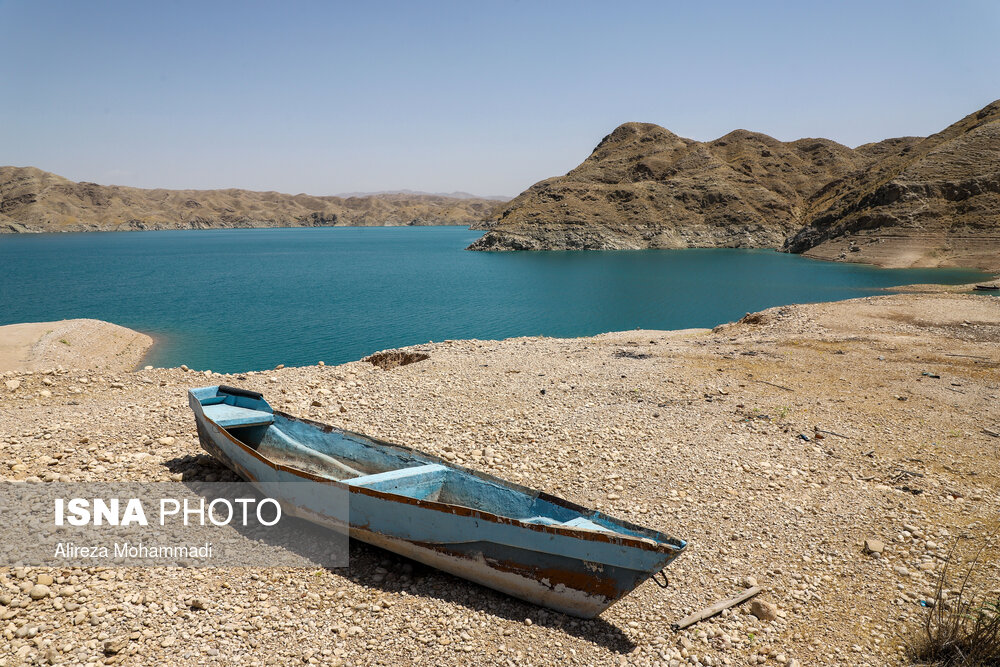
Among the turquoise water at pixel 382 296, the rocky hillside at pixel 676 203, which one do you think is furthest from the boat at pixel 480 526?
the rocky hillside at pixel 676 203

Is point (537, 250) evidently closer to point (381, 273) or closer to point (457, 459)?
point (381, 273)

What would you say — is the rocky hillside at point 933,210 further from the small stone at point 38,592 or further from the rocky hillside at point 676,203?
the small stone at point 38,592

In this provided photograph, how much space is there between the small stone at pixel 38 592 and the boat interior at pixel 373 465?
2.95 m

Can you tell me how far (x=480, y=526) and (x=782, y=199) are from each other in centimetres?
12103

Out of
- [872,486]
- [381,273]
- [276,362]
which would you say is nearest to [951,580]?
[872,486]

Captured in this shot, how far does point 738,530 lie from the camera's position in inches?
317

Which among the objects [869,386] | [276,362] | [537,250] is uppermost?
[537,250]

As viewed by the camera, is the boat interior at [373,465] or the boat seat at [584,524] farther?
the boat interior at [373,465]

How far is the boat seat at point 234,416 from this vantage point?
9125 millimetres

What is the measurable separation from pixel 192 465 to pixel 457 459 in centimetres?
480

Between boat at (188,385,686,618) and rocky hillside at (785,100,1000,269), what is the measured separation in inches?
2841

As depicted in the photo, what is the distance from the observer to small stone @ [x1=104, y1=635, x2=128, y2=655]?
5418 mm

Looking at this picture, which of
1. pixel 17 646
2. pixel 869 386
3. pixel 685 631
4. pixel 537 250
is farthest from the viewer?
pixel 537 250

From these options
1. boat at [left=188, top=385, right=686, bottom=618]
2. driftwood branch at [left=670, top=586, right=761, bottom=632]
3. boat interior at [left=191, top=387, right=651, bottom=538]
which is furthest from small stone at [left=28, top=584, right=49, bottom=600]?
driftwood branch at [left=670, top=586, right=761, bottom=632]
